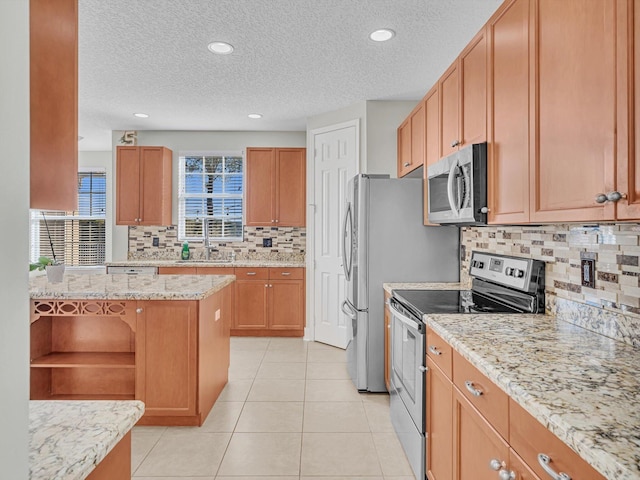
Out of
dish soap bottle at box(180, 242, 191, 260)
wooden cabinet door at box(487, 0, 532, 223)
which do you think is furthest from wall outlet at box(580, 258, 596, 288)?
dish soap bottle at box(180, 242, 191, 260)

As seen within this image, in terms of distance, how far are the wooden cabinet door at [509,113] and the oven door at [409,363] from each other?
0.71 metres

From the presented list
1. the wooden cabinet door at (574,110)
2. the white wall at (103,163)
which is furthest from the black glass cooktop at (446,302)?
the white wall at (103,163)

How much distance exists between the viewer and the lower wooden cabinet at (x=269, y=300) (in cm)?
478

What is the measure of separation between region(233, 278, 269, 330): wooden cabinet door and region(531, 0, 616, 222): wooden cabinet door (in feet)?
12.1

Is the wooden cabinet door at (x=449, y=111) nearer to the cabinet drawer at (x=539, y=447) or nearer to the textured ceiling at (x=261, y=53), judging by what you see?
the textured ceiling at (x=261, y=53)

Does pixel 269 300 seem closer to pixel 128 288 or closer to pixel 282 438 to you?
pixel 128 288

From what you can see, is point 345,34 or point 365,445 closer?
point 365,445

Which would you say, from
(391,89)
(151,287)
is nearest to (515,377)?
(151,287)

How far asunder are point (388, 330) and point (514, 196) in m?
1.55

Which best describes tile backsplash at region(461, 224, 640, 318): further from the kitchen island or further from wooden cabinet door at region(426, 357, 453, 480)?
Result: the kitchen island

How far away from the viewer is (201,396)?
2.59 meters

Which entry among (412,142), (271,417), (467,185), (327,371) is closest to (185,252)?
(327,371)

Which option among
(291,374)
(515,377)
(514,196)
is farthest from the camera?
(291,374)

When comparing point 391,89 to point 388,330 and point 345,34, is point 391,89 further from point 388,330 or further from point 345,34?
point 388,330
